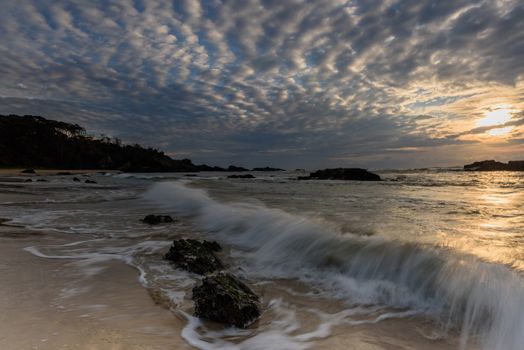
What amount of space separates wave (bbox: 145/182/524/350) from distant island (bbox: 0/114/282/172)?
224 feet

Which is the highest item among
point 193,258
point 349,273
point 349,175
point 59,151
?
point 59,151

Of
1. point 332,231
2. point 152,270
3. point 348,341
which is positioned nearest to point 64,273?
point 152,270

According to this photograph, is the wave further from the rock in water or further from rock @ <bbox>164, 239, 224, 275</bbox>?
the rock in water

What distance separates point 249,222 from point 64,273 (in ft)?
15.3

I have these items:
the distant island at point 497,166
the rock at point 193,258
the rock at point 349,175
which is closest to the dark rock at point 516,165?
the distant island at point 497,166

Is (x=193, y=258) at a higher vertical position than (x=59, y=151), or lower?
lower

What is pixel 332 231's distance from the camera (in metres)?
6.55

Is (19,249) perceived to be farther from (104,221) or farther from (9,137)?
(9,137)

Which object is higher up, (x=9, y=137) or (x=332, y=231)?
(x=9, y=137)

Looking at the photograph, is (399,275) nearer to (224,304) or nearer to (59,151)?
(224,304)

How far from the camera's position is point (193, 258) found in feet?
16.6

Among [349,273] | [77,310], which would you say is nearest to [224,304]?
[77,310]

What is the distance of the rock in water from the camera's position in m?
3.26

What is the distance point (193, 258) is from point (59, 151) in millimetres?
77834
